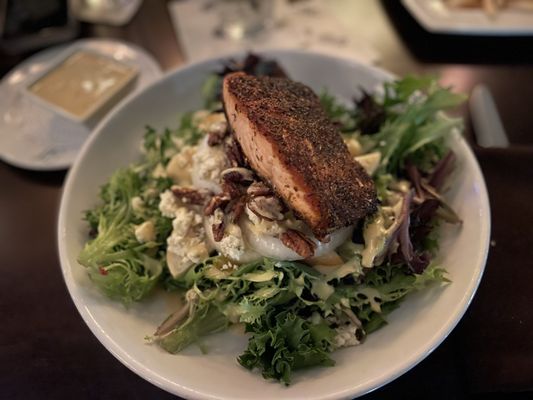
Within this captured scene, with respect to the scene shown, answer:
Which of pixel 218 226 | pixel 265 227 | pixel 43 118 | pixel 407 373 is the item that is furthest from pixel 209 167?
pixel 43 118

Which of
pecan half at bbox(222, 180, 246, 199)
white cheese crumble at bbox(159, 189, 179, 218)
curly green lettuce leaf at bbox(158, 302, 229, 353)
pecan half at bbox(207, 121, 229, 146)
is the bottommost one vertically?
curly green lettuce leaf at bbox(158, 302, 229, 353)

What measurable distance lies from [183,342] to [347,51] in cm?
195

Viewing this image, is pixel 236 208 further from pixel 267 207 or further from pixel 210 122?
pixel 210 122

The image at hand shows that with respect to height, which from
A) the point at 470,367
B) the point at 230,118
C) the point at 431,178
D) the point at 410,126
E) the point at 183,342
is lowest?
the point at 470,367

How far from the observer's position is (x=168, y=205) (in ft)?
5.66

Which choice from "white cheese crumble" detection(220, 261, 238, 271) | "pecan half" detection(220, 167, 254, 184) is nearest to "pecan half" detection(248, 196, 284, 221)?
"pecan half" detection(220, 167, 254, 184)

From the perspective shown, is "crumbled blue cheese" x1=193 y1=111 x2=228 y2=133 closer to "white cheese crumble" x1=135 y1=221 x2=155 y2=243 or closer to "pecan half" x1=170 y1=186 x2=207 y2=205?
"pecan half" x1=170 y1=186 x2=207 y2=205

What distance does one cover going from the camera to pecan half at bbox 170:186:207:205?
1.72m

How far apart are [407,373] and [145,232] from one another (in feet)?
3.18

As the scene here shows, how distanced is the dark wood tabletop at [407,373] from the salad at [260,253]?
0.68ft

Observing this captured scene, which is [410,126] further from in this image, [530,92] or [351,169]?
[530,92]

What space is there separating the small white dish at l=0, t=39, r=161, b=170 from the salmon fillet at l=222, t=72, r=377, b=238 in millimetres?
955

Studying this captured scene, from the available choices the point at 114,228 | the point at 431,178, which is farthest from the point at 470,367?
the point at 114,228

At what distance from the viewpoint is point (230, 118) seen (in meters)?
1.71
